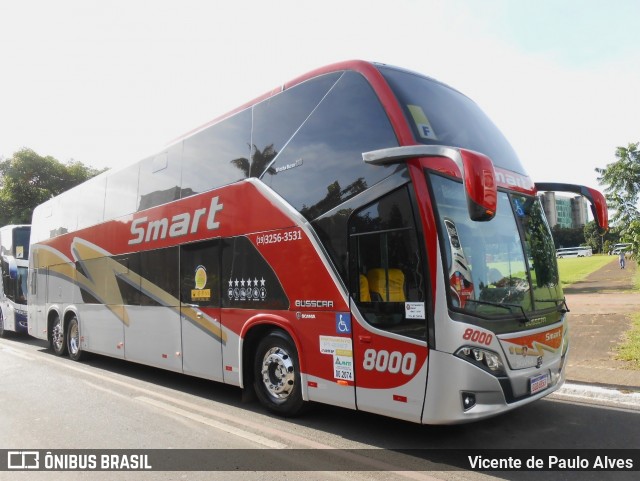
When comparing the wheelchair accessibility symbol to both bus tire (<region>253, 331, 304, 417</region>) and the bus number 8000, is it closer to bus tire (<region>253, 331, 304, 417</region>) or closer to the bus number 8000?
the bus number 8000

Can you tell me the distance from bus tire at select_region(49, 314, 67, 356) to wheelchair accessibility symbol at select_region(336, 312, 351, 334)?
9472mm

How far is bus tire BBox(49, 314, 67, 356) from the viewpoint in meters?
12.0

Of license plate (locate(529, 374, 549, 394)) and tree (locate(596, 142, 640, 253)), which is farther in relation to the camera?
tree (locate(596, 142, 640, 253))

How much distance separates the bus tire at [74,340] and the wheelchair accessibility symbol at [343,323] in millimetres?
8370

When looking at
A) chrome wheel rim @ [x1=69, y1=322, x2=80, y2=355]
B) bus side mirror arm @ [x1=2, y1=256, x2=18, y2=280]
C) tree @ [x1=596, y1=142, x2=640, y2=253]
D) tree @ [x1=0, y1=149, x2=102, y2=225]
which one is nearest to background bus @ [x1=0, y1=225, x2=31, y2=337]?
bus side mirror arm @ [x1=2, y1=256, x2=18, y2=280]

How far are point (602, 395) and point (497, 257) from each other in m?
3.19

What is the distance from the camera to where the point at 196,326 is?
7297mm

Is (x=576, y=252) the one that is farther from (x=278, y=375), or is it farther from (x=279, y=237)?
(x=279, y=237)

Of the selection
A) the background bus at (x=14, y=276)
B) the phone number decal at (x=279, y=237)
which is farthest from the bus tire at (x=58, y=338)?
the phone number decal at (x=279, y=237)

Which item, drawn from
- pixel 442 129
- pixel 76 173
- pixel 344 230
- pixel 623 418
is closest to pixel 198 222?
pixel 344 230

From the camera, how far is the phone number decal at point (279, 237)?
5.68 meters

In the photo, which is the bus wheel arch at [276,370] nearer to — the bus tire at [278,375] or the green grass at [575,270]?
the bus tire at [278,375]

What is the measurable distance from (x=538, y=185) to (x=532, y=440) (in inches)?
127

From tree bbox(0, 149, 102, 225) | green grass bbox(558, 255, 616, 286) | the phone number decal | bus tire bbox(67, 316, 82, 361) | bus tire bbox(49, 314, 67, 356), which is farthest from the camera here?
green grass bbox(558, 255, 616, 286)
